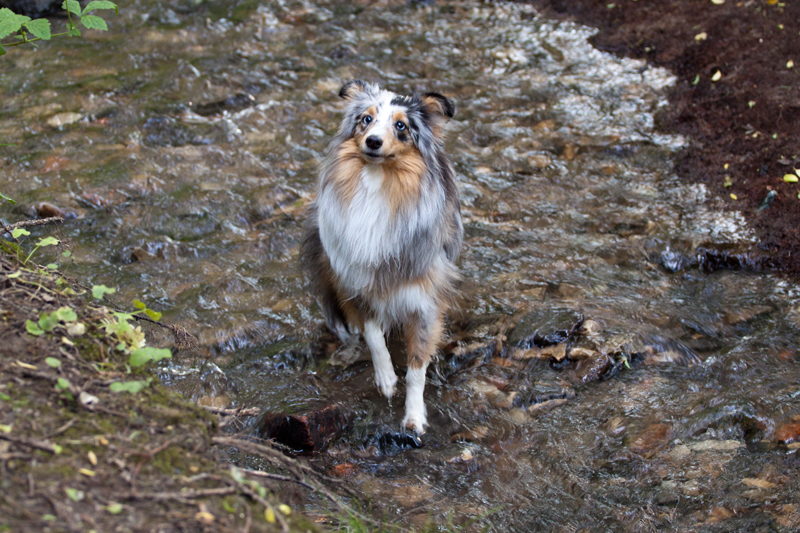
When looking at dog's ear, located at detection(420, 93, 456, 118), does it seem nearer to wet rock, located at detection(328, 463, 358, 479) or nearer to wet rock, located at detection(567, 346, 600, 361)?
wet rock, located at detection(567, 346, 600, 361)

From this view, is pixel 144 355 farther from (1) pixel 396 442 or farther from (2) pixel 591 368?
(2) pixel 591 368

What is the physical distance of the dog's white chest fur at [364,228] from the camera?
3531mm

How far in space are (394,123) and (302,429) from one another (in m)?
1.75

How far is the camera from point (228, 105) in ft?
22.3

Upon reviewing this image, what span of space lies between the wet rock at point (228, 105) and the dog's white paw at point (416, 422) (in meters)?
4.36

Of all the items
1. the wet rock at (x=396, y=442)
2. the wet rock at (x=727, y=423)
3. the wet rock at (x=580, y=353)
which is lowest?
the wet rock at (x=396, y=442)

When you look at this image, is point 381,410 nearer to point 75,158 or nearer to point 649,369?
point 649,369

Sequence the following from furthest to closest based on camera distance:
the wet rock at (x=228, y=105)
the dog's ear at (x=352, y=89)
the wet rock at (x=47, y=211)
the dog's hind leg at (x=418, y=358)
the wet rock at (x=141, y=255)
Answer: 1. the wet rock at (x=228, y=105)
2. the wet rock at (x=47, y=211)
3. the wet rock at (x=141, y=255)
4. the dog's ear at (x=352, y=89)
5. the dog's hind leg at (x=418, y=358)

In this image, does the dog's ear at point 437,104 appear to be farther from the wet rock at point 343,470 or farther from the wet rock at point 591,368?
the wet rock at point 343,470

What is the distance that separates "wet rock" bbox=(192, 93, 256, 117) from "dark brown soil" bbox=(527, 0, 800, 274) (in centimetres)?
448

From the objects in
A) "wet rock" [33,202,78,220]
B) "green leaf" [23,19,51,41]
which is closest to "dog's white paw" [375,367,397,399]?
"green leaf" [23,19,51,41]

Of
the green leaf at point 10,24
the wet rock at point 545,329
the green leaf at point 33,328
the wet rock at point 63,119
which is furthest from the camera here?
the wet rock at point 63,119

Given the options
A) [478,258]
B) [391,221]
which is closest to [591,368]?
[478,258]

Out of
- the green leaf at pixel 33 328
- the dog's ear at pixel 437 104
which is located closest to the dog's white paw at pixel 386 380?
the dog's ear at pixel 437 104
